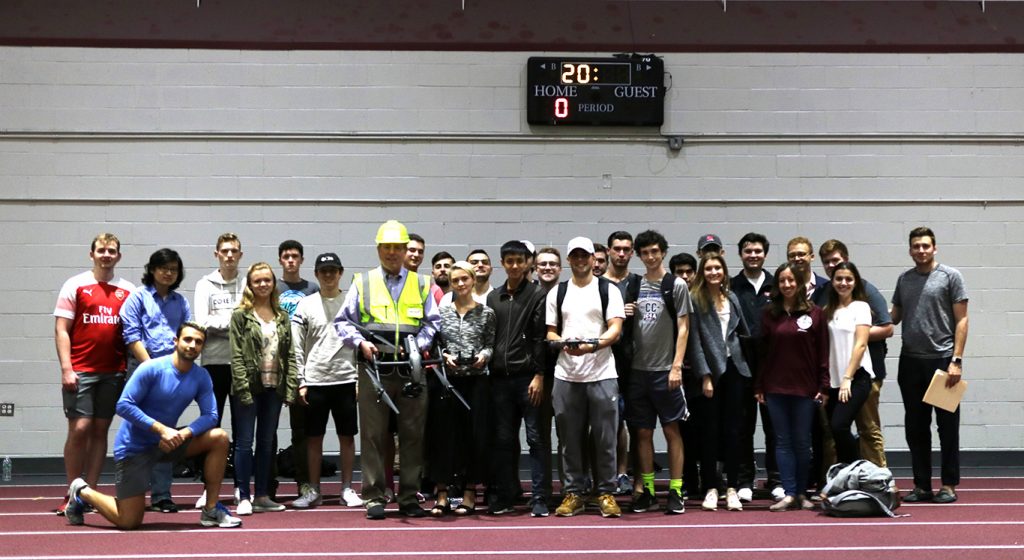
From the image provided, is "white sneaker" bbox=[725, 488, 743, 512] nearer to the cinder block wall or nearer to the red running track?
the red running track

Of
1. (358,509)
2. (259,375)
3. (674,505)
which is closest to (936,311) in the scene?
(674,505)

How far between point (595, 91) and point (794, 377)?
12.4 ft

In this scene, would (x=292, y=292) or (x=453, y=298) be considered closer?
(x=453, y=298)

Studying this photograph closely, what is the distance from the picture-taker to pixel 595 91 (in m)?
11.8

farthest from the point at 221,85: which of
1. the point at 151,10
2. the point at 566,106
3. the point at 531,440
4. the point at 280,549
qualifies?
the point at 280,549

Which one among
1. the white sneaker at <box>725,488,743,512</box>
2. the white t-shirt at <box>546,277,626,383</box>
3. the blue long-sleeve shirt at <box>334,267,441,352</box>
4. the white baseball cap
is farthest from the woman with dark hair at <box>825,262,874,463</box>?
the blue long-sleeve shirt at <box>334,267,441,352</box>

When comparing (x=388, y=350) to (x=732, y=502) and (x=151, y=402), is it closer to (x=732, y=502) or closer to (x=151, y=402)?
(x=151, y=402)

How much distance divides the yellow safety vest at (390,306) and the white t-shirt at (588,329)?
94cm

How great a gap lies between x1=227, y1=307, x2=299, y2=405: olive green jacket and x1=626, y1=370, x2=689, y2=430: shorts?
88.4 inches

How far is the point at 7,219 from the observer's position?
11.6 m

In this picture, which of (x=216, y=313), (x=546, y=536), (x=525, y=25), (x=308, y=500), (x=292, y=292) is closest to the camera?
(x=546, y=536)

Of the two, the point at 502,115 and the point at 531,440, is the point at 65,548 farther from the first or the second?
the point at 502,115

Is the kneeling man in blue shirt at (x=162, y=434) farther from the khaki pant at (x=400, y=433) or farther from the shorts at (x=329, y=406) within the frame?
the shorts at (x=329, y=406)

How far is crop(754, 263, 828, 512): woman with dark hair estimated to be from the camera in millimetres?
8930
